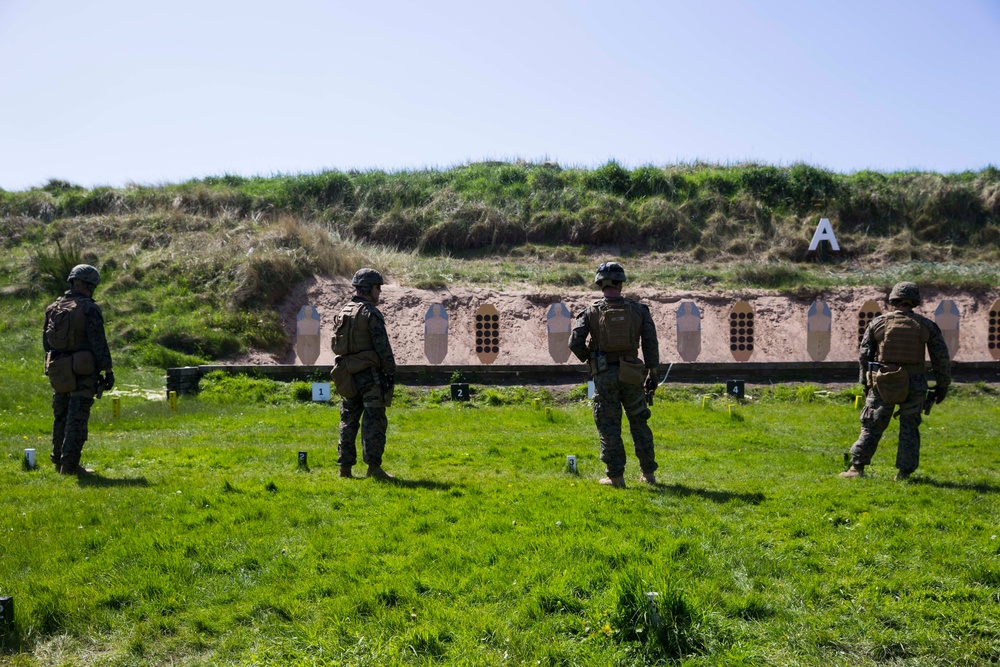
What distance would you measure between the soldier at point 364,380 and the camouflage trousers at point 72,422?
256cm

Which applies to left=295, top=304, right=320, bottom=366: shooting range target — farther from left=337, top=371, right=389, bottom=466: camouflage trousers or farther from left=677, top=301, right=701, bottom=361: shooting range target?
left=337, top=371, right=389, bottom=466: camouflage trousers

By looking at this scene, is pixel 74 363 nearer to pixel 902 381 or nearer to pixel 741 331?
pixel 902 381

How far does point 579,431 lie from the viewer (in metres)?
11.3

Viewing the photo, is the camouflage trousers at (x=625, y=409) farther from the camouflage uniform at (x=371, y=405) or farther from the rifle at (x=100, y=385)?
the rifle at (x=100, y=385)

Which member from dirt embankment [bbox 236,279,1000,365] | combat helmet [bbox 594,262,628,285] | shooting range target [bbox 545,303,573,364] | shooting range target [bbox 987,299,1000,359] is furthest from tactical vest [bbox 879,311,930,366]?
shooting range target [bbox 987,299,1000,359]

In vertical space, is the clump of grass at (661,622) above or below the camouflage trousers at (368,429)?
below

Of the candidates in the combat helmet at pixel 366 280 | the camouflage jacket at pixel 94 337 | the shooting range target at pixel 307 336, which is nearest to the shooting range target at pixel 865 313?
the shooting range target at pixel 307 336

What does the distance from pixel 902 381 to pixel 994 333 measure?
1599 cm

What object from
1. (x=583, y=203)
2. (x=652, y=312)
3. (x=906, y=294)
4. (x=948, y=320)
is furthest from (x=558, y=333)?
(x=583, y=203)

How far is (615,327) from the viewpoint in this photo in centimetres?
734

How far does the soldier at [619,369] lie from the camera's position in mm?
7258

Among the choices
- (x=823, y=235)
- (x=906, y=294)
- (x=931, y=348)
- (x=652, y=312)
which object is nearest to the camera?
(x=931, y=348)

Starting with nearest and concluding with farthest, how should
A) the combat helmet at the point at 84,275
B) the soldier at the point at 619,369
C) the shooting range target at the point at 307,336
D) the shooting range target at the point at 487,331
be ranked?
the soldier at the point at 619,369 < the combat helmet at the point at 84,275 < the shooting range target at the point at 307,336 < the shooting range target at the point at 487,331

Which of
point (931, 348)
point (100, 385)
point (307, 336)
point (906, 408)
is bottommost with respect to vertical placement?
point (906, 408)
